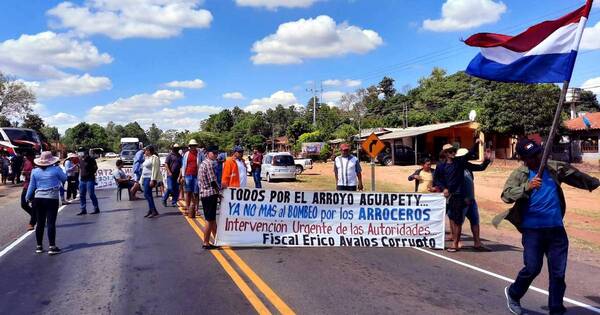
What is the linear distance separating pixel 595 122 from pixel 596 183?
36002mm

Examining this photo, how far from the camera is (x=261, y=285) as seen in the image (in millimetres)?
5984

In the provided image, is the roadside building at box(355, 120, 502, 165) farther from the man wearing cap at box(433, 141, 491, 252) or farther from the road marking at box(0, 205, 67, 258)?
the road marking at box(0, 205, 67, 258)

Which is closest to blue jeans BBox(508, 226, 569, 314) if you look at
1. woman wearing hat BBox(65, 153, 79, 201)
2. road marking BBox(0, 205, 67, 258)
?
road marking BBox(0, 205, 67, 258)

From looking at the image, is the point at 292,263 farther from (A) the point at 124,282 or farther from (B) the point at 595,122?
(B) the point at 595,122

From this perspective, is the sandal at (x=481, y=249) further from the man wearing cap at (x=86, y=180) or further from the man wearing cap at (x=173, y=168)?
the man wearing cap at (x=86, y=180)

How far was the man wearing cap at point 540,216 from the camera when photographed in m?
4.74

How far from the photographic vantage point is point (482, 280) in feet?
20.9

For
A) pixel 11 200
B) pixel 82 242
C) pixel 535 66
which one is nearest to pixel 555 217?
pixel 535 66

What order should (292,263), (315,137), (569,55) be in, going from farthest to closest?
(315,137)
(292,263)
(569,55)

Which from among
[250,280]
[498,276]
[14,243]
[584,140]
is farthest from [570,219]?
[584,140]

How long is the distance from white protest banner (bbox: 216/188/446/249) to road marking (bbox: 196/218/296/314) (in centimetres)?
70

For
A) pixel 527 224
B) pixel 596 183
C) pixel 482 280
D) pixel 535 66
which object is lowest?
pixel 482 280

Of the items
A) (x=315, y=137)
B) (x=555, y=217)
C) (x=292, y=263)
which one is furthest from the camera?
(x=315, y=137)

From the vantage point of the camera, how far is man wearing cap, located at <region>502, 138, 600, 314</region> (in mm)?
4738
